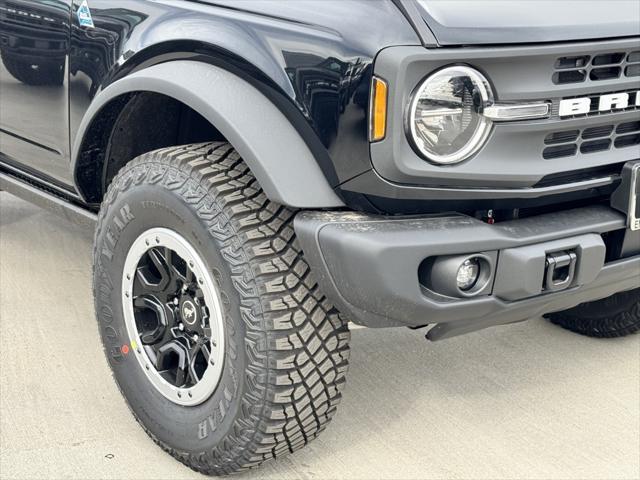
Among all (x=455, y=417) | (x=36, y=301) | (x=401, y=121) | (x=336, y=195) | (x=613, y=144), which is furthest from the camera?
(x=36, y=301)

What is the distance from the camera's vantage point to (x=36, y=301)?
3.66 m

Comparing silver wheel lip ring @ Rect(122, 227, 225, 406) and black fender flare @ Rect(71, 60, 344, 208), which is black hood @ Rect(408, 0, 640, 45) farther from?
silver wheel lip ring @ Rect(122, 227, 225, 406)

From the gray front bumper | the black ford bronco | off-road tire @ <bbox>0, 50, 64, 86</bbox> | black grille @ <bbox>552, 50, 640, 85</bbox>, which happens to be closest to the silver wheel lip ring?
the black ford bronco

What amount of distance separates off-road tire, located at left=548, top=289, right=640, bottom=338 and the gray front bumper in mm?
1185

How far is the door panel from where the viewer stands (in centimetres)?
283

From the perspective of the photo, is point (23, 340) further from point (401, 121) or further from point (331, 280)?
point (401, 121)

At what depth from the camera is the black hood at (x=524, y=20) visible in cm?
201

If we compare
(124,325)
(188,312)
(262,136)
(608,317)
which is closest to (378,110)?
(262,136)

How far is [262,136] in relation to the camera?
2.14m

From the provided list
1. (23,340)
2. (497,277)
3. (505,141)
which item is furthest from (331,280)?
(23,340)

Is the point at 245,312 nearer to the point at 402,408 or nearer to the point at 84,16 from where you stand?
the point at 402,408

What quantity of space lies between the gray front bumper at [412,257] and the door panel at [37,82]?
116cm

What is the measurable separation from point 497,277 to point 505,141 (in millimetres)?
327

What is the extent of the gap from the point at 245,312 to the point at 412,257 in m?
0.48
